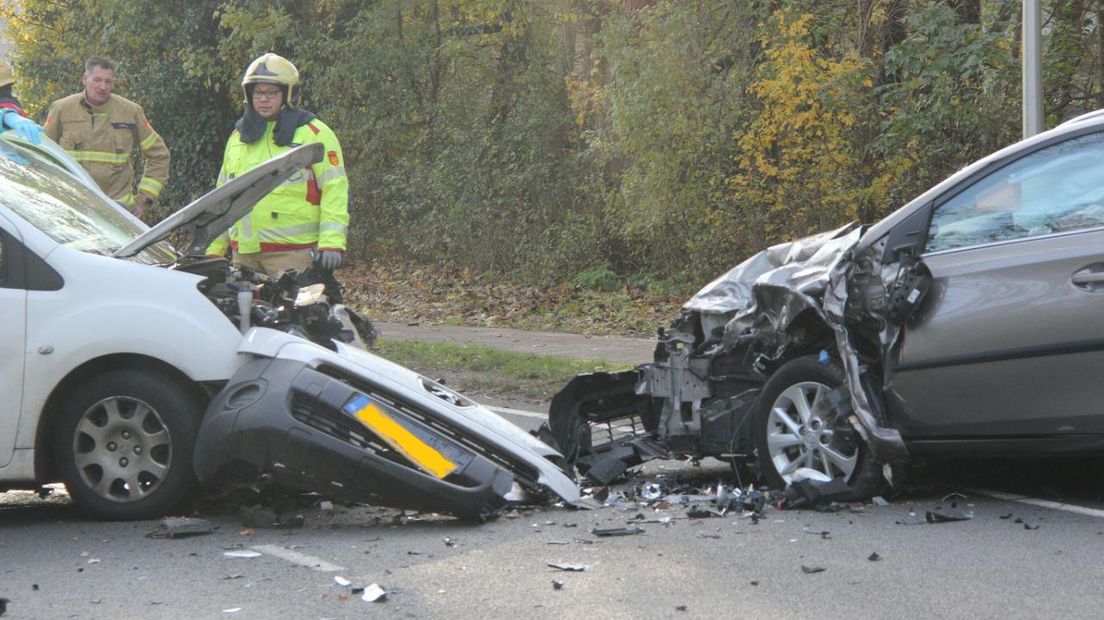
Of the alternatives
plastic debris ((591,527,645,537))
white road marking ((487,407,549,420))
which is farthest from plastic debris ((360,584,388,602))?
white road marking ((487,407,549,420))

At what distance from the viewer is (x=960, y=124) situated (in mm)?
13797

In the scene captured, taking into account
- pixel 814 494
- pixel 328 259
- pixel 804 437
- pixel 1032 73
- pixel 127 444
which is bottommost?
pixel 814 494

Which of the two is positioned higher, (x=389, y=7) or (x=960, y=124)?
(x=389, y=7)

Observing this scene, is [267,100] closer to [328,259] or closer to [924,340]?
[328,259]

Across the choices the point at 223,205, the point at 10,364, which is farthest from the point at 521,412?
the point at 10,364

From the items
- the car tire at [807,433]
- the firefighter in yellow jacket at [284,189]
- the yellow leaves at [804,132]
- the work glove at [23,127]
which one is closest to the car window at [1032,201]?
the car tire at [807,433]

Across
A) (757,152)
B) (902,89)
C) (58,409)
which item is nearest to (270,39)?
(757,152)

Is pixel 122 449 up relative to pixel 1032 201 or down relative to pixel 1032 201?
down

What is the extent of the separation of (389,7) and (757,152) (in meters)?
9.03

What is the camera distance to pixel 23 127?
27.6ft

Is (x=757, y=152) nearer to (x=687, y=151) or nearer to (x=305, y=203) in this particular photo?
(x=687, y=151)

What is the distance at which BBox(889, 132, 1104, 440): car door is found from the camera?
19.8ft

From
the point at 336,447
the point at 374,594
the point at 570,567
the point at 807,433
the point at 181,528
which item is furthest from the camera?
the point at 807,433

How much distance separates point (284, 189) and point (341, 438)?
9.76ft
